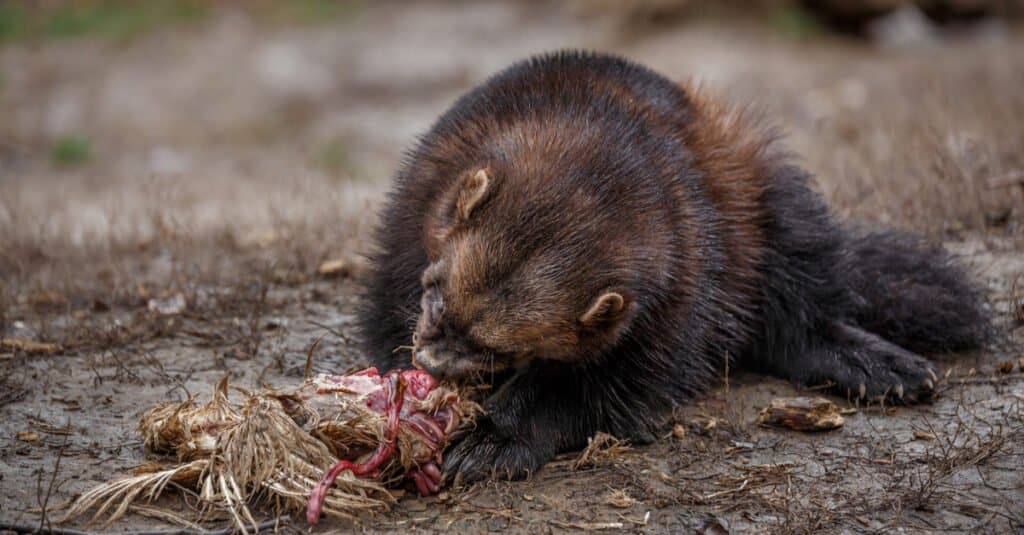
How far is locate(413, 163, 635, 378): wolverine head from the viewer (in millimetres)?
3650

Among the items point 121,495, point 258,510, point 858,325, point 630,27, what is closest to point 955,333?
point 858,325

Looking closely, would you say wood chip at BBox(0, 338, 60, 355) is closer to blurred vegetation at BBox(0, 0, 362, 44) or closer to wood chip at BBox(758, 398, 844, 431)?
wood chip at BBox(758, 398, 844, 431)

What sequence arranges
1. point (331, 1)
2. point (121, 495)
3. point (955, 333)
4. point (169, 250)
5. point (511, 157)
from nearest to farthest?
1. point (121, 495)
2. point (511, 157)
3. point (955, 333)
4. point (169, 250)
5. point (331, 1)

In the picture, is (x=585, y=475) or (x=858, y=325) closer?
(x=585, y=475)

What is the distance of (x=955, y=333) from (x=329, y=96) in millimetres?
13145

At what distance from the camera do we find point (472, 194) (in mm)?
3830

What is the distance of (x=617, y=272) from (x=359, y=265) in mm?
3127

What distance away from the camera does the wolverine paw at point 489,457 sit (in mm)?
4023

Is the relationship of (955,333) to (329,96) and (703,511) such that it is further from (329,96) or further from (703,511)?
(329,96)

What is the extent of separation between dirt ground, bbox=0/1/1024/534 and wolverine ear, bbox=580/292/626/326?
718 millimetres

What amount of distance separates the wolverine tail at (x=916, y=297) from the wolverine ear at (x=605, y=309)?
2.01m

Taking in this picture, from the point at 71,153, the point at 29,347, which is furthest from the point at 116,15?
the point at 29,347

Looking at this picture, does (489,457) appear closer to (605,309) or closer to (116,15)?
(605,309)

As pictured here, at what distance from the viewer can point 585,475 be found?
4145mm
